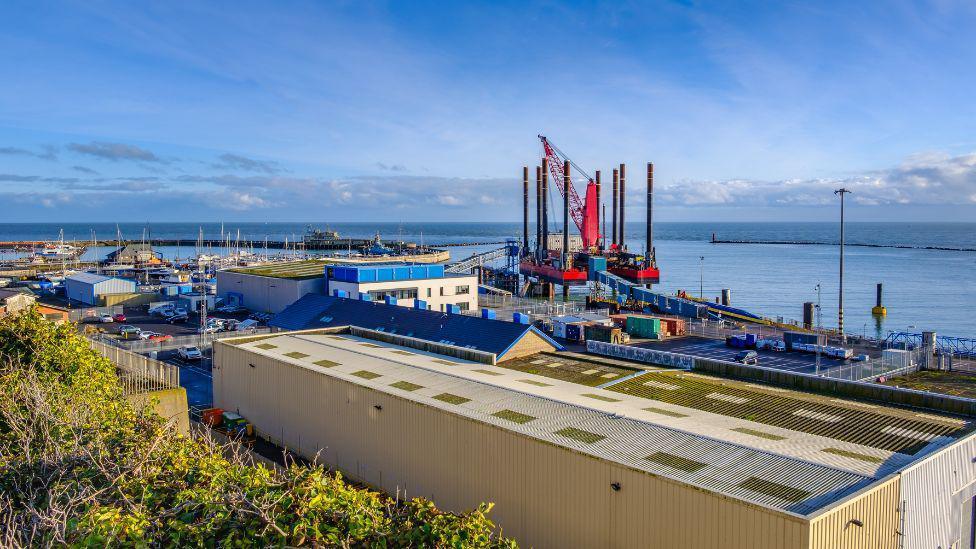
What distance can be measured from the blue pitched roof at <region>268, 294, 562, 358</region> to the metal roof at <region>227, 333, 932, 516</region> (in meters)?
5.53

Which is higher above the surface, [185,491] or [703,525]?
[185,491]

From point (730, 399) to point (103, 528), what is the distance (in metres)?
18.6

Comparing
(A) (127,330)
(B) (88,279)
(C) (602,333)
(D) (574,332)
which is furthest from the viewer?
(B) (88,279)

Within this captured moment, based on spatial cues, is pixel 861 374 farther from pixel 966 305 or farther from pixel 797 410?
pixel 966 305

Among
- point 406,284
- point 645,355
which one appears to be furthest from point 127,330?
point 645,355

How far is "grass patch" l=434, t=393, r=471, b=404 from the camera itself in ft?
64.5

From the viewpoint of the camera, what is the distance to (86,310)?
58.7 meters

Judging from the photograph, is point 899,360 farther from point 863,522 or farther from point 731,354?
point 863,522

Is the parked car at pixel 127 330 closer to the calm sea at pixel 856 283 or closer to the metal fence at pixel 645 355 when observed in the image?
the metal fence at pixel 645 355

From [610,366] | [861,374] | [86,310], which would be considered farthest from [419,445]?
[86,310]

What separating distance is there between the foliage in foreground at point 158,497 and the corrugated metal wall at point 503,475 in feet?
5.74

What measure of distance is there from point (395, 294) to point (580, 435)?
39.8 m

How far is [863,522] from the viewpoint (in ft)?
40.8

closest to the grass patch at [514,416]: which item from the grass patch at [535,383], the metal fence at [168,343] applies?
the grass patch at [535,383]
